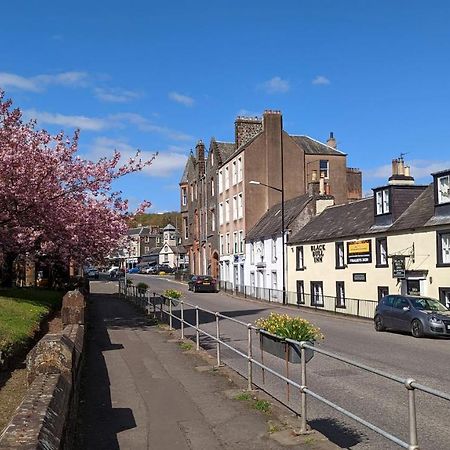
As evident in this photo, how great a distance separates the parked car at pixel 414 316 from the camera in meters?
21.5

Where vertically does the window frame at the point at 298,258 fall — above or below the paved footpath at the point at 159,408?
above

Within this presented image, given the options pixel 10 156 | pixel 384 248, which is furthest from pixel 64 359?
pixel 384 248

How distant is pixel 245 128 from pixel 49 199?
152 feet

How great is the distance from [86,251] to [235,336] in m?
7.50

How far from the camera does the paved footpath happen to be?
23.2ft

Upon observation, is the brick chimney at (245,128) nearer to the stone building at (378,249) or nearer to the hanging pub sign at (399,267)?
Result: the stone building at (378,249)

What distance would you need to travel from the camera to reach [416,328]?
72.7 ft

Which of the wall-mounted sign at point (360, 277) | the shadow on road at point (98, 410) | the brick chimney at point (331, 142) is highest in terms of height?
the brick chimney at point (331, 142)

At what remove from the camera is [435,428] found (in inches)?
320

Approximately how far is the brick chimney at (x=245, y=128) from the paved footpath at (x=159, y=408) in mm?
49416

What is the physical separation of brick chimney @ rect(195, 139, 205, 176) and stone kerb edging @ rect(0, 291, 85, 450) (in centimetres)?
6818

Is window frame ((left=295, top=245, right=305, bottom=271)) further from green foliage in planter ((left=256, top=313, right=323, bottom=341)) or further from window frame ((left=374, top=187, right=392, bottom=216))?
green foliage in planter ((left=256, top=313, right=323, bottom=341))

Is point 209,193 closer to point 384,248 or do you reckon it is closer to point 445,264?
point 384,248

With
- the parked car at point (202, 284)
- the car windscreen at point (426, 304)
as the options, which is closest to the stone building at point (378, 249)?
the car windscreen at point (426, 304)
